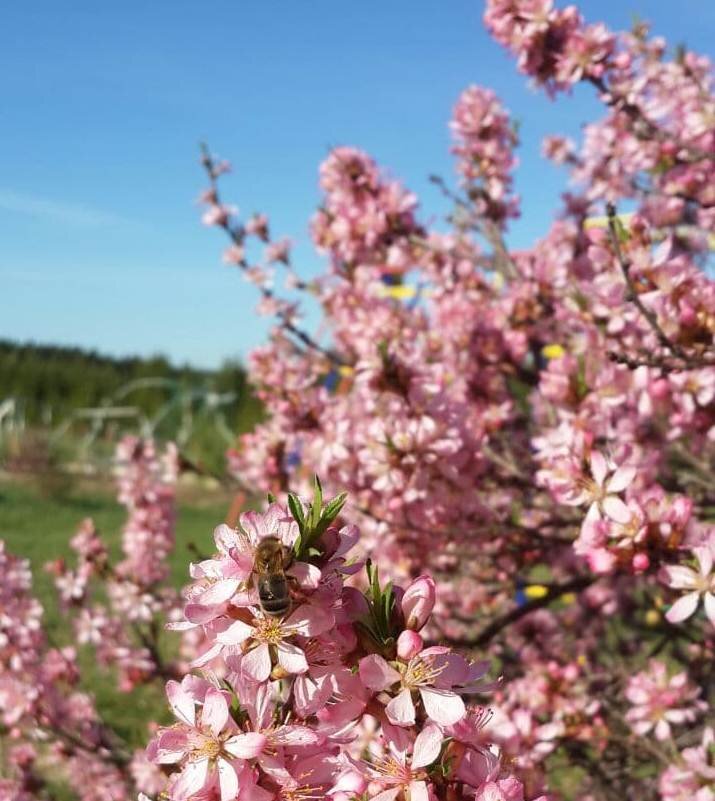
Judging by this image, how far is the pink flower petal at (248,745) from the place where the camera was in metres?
0.92

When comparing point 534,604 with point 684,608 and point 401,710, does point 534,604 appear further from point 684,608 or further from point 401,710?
point 401,710

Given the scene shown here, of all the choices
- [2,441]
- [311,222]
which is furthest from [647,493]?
[2,441]

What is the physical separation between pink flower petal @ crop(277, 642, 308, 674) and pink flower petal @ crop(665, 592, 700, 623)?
96 centimetres

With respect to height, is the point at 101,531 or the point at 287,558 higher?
the point at 287,558

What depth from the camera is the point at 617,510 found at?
68.2 inches

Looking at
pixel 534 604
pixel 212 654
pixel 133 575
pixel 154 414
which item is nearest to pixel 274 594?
pixel 212 654

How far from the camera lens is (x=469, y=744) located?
3.24 ft

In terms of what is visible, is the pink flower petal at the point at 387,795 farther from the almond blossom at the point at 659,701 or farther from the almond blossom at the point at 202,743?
the almond blossom at the point at 659,701

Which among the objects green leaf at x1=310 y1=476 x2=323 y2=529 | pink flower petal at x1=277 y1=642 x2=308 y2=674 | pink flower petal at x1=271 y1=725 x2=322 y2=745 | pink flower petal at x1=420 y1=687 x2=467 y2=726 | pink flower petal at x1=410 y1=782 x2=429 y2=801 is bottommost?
pink flower petal at x1=410 y1=782 x2=429 y2=801

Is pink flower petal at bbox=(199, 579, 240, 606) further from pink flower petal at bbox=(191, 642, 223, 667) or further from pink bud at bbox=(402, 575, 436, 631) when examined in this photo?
pink bud at bbox=(402, 575, 436, 631)

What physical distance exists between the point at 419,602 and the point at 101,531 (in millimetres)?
9943

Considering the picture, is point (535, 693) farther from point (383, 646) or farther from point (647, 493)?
point (383, 646)

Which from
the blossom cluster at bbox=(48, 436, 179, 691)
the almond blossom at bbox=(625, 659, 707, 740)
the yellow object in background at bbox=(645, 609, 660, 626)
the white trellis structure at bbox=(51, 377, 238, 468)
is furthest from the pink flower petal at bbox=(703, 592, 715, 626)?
the white trellis structure at bbox=(51, 377, 238, 468)

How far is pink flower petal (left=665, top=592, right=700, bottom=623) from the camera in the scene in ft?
5.37
